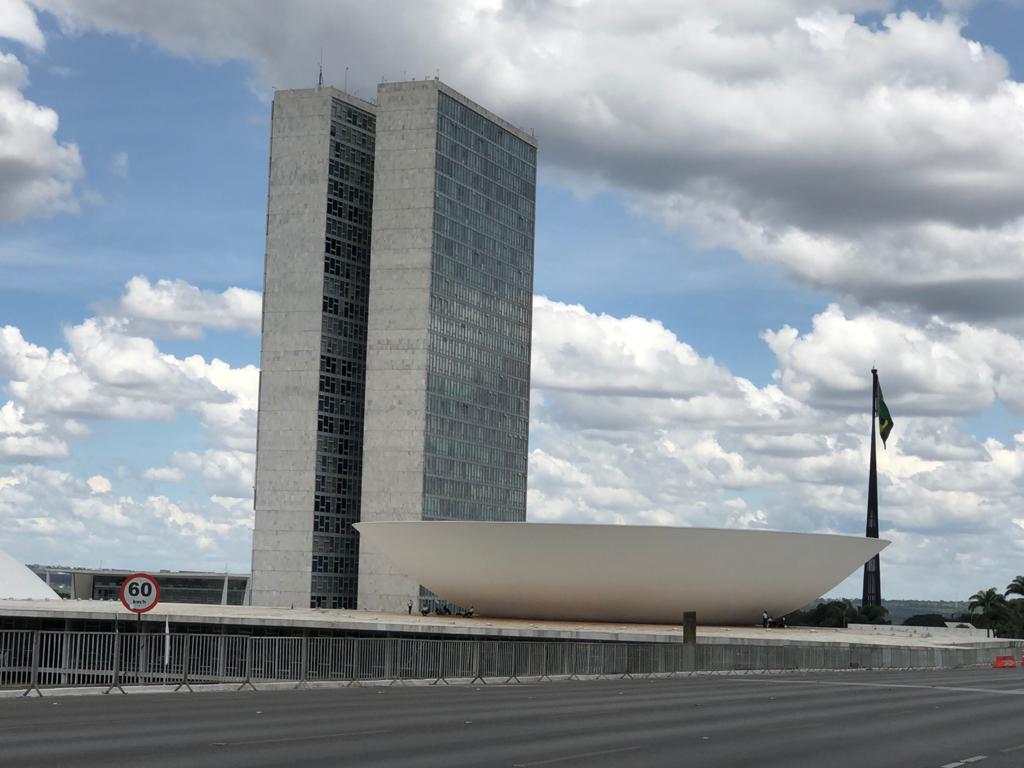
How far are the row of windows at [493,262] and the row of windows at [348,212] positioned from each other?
467 inches

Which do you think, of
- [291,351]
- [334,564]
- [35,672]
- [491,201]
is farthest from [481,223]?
[35,672]

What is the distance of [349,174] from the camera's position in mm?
162125

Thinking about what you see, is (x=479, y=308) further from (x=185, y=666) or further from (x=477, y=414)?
(x=185, y=666)

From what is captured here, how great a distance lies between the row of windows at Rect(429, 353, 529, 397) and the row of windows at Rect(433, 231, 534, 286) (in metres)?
9.52

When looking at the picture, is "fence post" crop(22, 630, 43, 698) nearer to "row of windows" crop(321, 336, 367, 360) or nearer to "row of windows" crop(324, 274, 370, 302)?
"row of windows" crop(321, 336, 367, 360)

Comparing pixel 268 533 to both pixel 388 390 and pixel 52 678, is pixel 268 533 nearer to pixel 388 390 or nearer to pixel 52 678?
pixel 388 390

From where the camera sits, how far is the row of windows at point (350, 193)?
524ft

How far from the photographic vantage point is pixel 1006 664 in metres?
67.3

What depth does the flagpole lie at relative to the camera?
106250 mm

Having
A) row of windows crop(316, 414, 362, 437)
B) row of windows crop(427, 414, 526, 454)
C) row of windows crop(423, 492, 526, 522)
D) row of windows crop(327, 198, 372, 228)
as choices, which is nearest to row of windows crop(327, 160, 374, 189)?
row of windows crop(327, 198, 372, 228)

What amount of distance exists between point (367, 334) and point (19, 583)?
6254 centimetres

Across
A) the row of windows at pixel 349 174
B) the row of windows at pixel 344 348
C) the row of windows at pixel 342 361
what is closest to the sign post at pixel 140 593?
the row of windows at pixel 342 361

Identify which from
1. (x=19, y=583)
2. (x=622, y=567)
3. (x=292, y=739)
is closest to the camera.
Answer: (x=292, y=739)

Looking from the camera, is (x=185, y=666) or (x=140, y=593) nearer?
(x=140, y=593)
